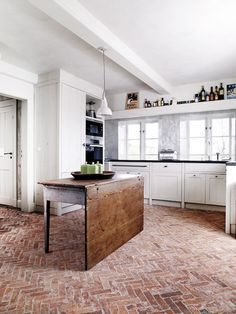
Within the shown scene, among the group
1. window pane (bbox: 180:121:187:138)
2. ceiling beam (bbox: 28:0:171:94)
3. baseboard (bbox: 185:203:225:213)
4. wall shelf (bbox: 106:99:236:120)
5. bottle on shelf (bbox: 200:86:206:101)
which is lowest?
baseboard (bbox: 185:203:225:213)

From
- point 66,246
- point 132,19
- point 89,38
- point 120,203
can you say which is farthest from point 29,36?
point 66,246

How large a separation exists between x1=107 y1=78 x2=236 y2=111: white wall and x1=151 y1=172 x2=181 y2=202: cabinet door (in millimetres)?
1940

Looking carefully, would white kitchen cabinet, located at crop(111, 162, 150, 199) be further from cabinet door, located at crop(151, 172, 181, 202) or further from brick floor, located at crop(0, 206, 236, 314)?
brick floor, located at crop(0, 206, 236, 314)

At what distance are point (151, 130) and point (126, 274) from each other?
14.2 feet

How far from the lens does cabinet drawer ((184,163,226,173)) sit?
456 centimetres

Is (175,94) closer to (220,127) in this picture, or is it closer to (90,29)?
(220,127)

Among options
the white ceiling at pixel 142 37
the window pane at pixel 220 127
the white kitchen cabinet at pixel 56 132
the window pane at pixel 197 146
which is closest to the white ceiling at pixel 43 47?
the white ceiling at pixel 142 37

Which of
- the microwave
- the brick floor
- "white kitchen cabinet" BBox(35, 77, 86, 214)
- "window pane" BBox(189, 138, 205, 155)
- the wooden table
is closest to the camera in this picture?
the brick floor

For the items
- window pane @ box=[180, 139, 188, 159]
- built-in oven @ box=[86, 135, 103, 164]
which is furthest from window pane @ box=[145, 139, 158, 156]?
built-in oven @ box=[86, 135, 103, 164]

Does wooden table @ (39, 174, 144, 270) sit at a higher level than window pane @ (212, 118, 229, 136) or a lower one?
lower

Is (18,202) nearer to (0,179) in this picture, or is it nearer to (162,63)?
(0,179)

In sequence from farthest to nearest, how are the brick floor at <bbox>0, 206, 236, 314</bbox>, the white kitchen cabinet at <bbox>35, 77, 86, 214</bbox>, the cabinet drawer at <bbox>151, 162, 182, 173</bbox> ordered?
the cabinet drawer at <bbox>151, 162, 182, 173</bbox> < the white kitchen cabinet at <bbox>35, 77, 86, 214</bbox> < the brick floor at <bbox>0, 206, 236, 314</bbox>

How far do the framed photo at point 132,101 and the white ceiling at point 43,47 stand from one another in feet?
2.84

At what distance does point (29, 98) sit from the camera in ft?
15.2
